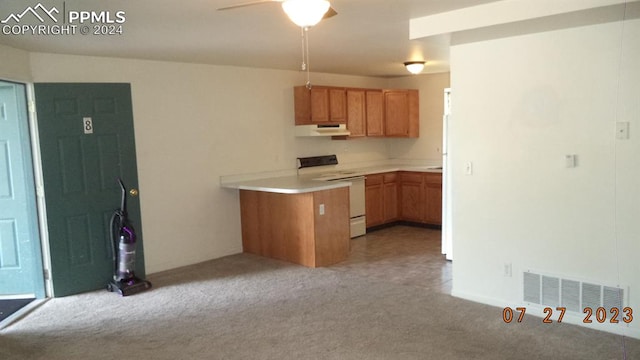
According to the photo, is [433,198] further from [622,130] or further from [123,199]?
[123,199]

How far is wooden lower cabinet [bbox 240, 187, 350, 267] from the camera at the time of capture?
18.0 feet

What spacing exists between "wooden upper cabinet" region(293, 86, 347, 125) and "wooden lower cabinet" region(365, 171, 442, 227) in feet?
3.72

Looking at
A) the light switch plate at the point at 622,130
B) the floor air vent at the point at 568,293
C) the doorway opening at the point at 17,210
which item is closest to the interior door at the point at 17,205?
the doorway opening at the point at 17,210

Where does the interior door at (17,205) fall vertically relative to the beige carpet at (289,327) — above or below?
above

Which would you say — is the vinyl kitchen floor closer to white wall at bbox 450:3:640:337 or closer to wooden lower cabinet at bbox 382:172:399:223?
wooden lower cabinet at bbox 382:172:399:223

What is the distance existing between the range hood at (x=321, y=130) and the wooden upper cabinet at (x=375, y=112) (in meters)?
0.72

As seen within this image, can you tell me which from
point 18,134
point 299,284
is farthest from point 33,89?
point 299,284

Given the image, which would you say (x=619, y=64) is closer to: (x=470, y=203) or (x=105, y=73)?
(x=470, y=203)

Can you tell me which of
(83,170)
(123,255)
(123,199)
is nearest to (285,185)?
(123,199)

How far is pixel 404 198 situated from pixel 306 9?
5747 mm

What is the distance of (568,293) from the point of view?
3.76 metres

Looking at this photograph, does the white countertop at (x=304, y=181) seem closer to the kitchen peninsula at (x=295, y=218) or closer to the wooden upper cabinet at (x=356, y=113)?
the kitchen peninsula at (x=295, y=218)

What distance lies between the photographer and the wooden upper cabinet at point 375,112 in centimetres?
759

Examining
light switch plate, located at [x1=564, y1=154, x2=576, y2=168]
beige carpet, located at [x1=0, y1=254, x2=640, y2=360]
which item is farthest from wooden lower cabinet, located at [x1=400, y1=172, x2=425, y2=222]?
light switch plate, located at [x1=564, y1=154, x2=576, y2=168]
